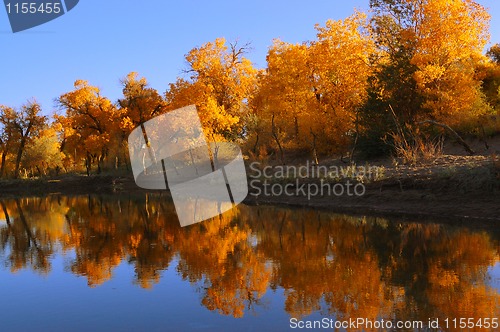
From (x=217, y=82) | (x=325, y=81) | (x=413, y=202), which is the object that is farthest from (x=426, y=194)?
(x=217, y=82)

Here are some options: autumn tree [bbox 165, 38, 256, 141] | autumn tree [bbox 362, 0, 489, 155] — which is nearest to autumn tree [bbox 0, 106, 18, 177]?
autumn tree [bbox 165, 38, 256, 141]

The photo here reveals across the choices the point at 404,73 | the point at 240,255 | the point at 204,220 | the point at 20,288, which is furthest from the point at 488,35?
the point at 20,288

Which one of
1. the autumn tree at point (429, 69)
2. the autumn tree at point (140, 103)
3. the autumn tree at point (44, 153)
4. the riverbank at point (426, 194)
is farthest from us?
the autumn tree at point (44, 153)

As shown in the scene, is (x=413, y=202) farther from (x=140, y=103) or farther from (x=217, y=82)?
(x=140, y=103)

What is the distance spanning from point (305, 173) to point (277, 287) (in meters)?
18.0

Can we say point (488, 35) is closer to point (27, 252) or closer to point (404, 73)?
point (404, 73)

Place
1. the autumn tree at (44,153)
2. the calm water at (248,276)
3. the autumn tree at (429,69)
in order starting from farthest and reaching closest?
the autumn tree at (44,153), the autumn tree at (429,69), the calm water at (248,276)

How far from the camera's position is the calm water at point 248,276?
7738 mm

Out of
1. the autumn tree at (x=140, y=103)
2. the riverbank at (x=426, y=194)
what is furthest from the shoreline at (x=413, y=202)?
the autumn tree at (x=140, y=103)

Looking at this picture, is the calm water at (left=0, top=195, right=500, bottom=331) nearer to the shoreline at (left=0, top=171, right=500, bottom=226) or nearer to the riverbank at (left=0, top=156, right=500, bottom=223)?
the shoreline at (left=0, top=171, right=500, bottom=226)

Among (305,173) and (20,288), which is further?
(305,173)

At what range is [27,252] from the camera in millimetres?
14641

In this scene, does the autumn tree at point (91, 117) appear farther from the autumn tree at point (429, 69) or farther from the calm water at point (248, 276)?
the calm water at point (248, 276)

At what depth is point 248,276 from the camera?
1030 centimetres
